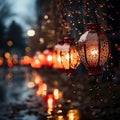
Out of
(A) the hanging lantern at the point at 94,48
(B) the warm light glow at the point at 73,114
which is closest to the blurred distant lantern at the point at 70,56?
(A) the hanging lantern at the point at 94,48

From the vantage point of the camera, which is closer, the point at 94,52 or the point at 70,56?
the point at 94,52

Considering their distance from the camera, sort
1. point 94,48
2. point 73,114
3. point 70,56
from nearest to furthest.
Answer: point 94,48, point 70,56, point 73,114

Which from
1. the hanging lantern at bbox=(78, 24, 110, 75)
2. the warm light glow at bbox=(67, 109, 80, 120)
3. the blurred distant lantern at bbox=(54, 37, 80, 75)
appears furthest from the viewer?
the warm light glow at bbox=(67, 109, 80, 120)

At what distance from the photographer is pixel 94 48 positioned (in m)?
7.60

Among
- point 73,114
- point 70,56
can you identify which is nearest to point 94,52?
point 70,56

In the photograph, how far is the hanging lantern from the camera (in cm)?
754

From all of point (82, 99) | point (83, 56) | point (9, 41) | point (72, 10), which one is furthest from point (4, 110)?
point (9, 41)

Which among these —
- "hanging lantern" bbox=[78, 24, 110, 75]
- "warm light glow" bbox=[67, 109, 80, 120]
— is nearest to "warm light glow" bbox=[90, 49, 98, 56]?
"hanging lantern" bbox=[78, 24, 110, 75]

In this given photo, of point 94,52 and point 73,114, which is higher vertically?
point 94,52

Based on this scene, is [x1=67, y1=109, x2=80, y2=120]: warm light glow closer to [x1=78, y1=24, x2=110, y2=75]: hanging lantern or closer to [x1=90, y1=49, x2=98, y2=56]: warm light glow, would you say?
[x1=78, y1=24, x2=110, y2=75]: hanging lantern

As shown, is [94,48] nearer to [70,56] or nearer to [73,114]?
[70,56]

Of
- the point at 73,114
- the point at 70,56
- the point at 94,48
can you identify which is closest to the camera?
the point at 94,48

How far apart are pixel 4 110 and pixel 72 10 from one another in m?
7.69

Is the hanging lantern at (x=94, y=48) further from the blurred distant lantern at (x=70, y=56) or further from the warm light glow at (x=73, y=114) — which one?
the warm light glow at (x=73, y=114)
